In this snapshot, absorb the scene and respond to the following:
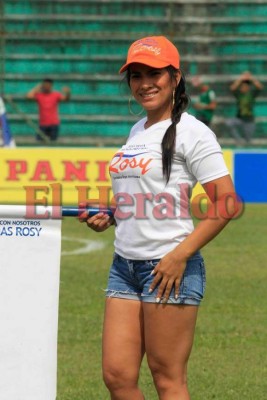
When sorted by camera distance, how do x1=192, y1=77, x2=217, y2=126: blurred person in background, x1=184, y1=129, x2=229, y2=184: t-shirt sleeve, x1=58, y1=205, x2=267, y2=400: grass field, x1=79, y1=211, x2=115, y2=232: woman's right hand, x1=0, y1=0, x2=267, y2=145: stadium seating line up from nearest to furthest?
1. x1=184, y1=129, x2=229, y2=184: t-shirt sleeve
2. x1=79, y1=211, x2=115, y2=232: woman's right hand
3. x1=58, y1=205, x2=267, y2=400: grass field
4. x1=192, y1=77, x2=217, y2=126: blurred person in background
5. x1=0, y1=0, x2=267, y2=145: stadium seating

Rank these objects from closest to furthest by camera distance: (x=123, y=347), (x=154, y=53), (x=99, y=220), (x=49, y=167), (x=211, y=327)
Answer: (x=154, y=53)
(x=123, y=347)
(x=99, y=220)
(x=211, y=327)
(x=49, y=167)

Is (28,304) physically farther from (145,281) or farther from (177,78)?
(177,78)

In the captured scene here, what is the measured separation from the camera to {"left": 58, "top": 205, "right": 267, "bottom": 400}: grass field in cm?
738

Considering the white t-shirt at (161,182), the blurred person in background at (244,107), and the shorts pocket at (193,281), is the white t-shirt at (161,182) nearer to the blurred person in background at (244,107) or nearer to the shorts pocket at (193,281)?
the shorts pocket at (193,281)

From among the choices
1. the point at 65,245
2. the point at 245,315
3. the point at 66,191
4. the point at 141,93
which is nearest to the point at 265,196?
the point at 66,191

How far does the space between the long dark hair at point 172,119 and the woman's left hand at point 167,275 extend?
14.1 inches

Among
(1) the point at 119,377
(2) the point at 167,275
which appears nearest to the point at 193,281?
(2) the point at 167,275

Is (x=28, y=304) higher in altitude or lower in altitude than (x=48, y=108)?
higher

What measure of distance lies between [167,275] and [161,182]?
0.41 m

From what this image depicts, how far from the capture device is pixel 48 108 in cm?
2361

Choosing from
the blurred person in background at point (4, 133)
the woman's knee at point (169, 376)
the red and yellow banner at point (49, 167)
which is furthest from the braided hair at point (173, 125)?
the blurred person in background at point (4, 133)

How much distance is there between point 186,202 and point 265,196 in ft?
47.5

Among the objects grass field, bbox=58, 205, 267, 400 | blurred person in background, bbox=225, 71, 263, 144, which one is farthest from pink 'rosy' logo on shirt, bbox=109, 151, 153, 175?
blurred person in background, bbox=225, 71, 263, 144

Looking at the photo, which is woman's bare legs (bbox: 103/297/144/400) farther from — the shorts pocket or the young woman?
the shorts pocket
